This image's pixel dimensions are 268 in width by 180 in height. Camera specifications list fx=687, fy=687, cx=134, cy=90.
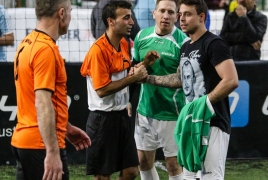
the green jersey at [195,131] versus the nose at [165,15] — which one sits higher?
the nose at [165,15]

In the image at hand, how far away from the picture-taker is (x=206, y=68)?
593 cm

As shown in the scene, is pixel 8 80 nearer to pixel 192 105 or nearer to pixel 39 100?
pixel 192 105

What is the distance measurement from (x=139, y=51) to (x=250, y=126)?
2487mm

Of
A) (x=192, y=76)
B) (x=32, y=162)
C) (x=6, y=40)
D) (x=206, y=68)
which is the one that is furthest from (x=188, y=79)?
(x=6, y=40)

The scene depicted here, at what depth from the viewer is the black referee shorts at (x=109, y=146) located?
6824mm

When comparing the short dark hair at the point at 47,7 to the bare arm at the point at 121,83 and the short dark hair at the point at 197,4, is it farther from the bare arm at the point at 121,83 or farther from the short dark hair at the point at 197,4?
the bare arm at the point at 121,83

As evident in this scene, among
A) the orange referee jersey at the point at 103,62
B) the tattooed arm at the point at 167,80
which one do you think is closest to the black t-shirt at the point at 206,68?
the tattooed arm at the point at 167,80

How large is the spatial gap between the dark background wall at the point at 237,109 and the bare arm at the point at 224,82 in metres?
3.31

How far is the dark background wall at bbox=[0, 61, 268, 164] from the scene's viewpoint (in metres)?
8.82

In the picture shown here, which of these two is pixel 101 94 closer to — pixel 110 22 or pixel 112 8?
pixel 110 22

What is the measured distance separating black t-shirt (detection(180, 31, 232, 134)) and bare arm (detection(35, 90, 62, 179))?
5.52ft

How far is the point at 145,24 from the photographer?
1041 cm

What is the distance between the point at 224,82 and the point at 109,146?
164 cm

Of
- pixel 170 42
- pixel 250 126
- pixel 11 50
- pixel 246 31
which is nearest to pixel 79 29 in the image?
pixel 11 50
